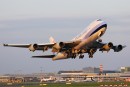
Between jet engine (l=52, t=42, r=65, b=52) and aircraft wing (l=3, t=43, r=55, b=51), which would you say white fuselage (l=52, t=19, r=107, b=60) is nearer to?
jet engine (l=52, t=42, r=65, b=52)

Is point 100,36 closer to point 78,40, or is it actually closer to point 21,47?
point 78,40

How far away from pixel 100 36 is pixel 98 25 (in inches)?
77.7

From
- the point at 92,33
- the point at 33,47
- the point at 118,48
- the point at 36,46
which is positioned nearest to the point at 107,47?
the point at 118,48

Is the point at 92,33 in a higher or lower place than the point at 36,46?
higher

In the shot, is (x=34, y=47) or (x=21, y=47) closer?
(x=34, y=47)

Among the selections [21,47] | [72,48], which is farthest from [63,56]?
[21,47]

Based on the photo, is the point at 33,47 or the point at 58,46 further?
the point at 58,46

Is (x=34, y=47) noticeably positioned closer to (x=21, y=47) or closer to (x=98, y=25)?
(x=21, y=47)

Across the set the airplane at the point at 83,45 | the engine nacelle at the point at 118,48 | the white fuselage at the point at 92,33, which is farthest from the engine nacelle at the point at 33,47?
the engine nacelle at the point at 118,48

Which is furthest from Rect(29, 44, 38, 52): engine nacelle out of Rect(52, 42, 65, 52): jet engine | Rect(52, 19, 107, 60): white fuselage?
Rect(52, 19, 107, 60): white fuselage

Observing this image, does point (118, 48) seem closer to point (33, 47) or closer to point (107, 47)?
point (107, 47)

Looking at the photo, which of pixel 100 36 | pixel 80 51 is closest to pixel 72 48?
pixel 80 51

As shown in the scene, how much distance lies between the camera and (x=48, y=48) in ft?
239

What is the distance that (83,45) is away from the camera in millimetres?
69812
